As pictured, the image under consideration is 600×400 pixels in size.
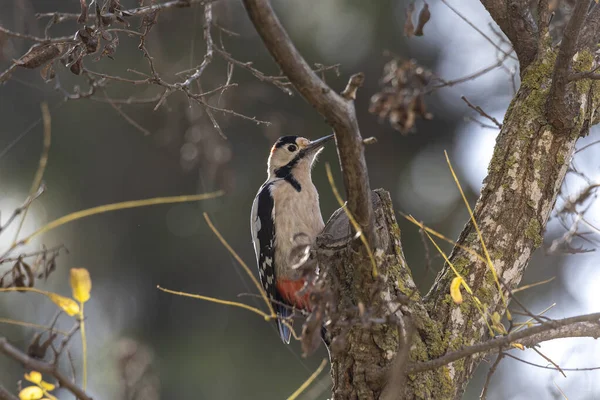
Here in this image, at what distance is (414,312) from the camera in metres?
2.71

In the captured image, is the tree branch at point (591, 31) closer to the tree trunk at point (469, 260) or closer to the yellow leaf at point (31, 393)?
the tree trunk at point (469, 260)

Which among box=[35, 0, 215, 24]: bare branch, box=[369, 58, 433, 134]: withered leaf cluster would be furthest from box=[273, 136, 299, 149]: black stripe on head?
box=[35, 0, 215, 24]: bare branch

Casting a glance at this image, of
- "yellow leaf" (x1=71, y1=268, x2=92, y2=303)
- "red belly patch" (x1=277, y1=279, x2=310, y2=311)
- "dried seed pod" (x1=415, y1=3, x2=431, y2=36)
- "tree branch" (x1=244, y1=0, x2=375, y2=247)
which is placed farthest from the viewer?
"red belly patch" (x1=277, y1=279, x2=310, y2=311)

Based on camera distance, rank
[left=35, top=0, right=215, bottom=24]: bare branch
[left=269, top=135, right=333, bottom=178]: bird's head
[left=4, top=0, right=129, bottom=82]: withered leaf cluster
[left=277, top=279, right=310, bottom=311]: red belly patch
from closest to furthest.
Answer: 1. [left=35, top=0, right=215, bottom=24]: bare branch
2. [left=4, top=0, right=129, bottom=82]: withered leaf cluster
3. [left=277, top=279, right=310, bottom=311]: red belly patch
4. [left=269, top=135, right=333, bottom=178]: bird's head

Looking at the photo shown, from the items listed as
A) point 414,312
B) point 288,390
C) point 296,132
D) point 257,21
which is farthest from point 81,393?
point 288,390

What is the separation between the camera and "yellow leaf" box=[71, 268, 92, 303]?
1.87 meters

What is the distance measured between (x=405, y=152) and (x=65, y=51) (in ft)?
27.2

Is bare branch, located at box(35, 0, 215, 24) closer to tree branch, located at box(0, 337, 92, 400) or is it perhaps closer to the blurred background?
tree branch, located at box(0, 337, 92, 400)

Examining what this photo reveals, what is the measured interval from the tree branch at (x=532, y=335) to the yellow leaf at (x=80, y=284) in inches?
40.6

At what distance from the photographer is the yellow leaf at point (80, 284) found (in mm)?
Result: 1872

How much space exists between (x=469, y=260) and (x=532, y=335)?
1.32ft

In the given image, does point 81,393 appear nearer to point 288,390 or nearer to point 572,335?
point 572,335

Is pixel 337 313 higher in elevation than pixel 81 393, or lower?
higher

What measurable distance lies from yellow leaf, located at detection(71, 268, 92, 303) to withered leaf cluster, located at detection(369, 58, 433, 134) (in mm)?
1746
